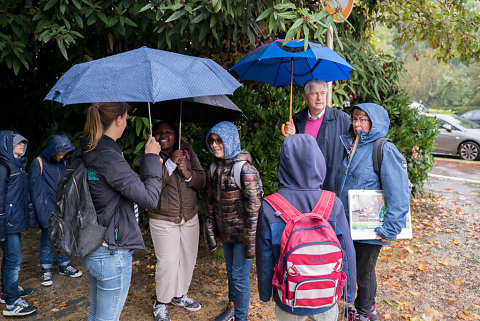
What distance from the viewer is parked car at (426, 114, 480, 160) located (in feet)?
43.6

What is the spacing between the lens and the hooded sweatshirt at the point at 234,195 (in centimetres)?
309

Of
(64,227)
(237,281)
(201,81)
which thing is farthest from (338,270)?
(64,227)

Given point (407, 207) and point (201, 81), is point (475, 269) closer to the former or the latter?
point (407, 207)

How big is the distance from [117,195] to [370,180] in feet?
6.41

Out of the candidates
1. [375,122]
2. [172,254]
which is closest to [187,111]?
[172,254]

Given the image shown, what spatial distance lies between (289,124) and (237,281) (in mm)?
1524

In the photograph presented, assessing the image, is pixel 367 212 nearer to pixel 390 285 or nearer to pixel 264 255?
pixel 264 255

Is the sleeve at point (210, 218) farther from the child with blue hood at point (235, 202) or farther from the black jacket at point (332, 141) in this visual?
the black jacket at point (332, 141)

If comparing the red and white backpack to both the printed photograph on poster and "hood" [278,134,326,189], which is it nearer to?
"hood" [278,134,326,189]

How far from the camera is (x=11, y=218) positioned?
3.69m

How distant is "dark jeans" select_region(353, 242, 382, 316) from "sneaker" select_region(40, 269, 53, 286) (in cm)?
341

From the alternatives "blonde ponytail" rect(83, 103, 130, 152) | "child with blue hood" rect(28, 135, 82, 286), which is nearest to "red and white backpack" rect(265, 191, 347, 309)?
"blonde ponytail" rect(83, 103, 130, 152)

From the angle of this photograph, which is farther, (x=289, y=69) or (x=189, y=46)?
(x=189, y=46)

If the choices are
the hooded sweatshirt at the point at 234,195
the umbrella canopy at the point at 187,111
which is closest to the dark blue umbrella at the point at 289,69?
the umbrella canopy at the point at 187,111
